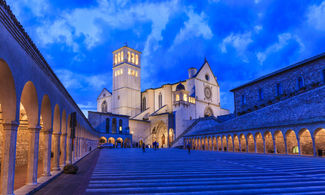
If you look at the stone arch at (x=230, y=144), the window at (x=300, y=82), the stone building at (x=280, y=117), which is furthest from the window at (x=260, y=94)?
the stone arch at (x=230, y=144)

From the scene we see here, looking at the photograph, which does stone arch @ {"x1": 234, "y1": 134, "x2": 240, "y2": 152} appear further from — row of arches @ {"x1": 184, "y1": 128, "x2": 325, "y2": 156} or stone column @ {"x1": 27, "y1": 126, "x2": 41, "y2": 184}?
stone column @ {"x1": 27, "y1": 126, "x2": 41, "y2": 184}

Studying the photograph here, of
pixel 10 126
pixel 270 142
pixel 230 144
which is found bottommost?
pixel 230 144

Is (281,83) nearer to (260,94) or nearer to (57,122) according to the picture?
(260,94)

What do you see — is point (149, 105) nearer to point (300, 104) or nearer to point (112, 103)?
point (112, 103)

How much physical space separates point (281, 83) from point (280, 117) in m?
11.2

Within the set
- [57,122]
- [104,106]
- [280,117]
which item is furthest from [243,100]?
[104,106]

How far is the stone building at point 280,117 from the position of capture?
932 inches

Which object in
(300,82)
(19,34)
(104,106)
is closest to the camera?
(19,34)

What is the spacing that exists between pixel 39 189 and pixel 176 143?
4554 centimetres

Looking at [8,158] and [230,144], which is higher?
[8,158]

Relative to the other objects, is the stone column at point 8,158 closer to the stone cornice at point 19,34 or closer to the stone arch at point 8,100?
the stone arch at point 8,100

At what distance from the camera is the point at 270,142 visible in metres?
32.0

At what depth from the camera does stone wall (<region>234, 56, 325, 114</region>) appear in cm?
3091

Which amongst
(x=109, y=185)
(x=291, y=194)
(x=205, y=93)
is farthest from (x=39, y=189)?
(x=205, y=93)
